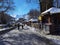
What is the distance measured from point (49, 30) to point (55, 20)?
395 cm

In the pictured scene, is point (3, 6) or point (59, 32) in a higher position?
point (3, 6)

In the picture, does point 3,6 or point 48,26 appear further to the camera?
point 3,6

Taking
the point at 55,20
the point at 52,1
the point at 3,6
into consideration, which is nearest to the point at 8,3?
the point at 3,6

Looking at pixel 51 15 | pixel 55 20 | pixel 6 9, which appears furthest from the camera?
pixel 6 9

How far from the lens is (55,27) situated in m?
25.3

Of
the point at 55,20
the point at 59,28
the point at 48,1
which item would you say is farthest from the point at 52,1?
the point at 59,28

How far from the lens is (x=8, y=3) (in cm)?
5241

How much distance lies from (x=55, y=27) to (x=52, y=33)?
1.04 meters

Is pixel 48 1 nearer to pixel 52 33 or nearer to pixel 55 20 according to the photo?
pixel 55 20

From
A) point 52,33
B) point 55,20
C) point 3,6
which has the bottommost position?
point 52,33

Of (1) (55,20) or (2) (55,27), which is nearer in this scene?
(2) (55,27)

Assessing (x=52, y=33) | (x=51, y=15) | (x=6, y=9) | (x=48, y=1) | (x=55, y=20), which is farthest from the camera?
(x=6, y=9)

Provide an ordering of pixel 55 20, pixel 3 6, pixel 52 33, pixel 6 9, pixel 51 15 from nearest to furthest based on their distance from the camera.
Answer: pixel 52 33
pixel 51 15
pixel 55 20
pixel 3 6
pixel 6 9

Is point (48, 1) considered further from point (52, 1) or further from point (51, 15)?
point (51, 15)
